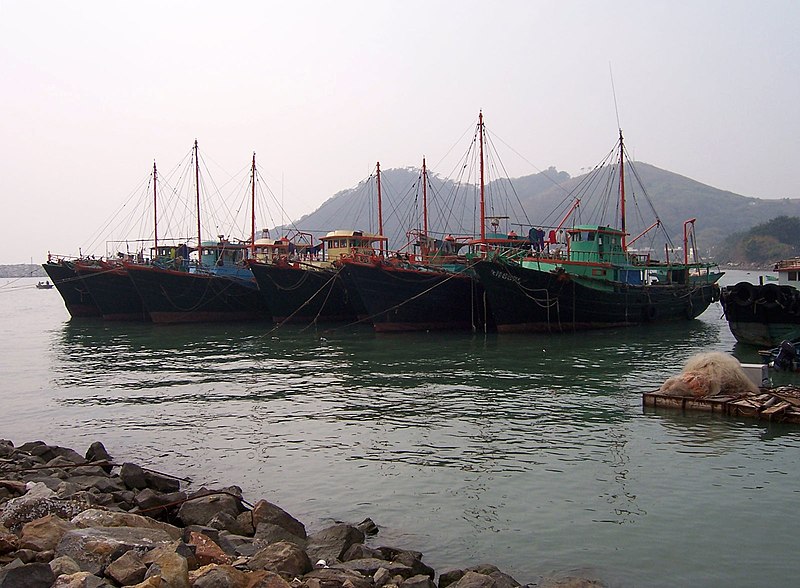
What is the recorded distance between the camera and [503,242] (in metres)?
37.4

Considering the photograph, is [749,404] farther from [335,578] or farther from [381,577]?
[335,578]

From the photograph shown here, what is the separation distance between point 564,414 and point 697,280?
3085 cm

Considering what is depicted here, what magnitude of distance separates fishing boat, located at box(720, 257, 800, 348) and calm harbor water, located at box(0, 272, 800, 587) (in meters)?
1.21

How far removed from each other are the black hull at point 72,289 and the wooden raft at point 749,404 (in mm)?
37717

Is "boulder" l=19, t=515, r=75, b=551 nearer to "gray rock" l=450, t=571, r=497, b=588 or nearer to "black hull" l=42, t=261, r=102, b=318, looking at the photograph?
"gray rock" l=450, t=571, r=497, b=588

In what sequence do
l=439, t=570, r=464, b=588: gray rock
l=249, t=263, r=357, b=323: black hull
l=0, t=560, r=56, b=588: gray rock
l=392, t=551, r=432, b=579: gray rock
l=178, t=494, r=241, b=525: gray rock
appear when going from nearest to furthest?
l=0, t=560, r=56, b=588: gray rock → l=439, t=570, r=464, b=588: gray rock → l=392, t=551, r=432, b=579: gray rock → l=178, t=494, r=241, b=525: gray rock → l=249, t=263, r=357, b=323: black hull

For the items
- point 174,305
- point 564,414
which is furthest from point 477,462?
Answer: point 174,305

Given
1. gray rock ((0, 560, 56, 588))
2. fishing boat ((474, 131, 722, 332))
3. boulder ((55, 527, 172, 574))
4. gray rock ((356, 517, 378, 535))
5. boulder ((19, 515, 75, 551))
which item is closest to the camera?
gray rock ((0, 560, 56, 588))

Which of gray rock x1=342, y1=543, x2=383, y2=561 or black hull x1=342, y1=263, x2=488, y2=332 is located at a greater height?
black hull x1=342, y1=263, x2=488, y2=332

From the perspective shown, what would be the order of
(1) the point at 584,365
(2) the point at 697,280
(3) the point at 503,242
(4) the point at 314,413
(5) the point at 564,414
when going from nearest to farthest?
(5) the point at 564,414 < (4) the point at 314,413 < (1) the point at 584,365 < (3) the point at 503,242 < (2) the point at 697,280

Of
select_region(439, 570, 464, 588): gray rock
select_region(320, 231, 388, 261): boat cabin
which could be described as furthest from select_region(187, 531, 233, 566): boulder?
select_region(320, 231, 388, 261): boat cabin

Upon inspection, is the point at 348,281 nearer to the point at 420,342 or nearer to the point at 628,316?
the point at 420,342

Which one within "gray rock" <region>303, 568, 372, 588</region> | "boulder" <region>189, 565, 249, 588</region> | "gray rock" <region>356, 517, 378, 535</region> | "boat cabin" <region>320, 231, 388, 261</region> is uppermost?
"boat cabin" <region>320, 231, 388, 261</region>

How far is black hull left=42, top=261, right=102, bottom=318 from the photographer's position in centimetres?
4509
